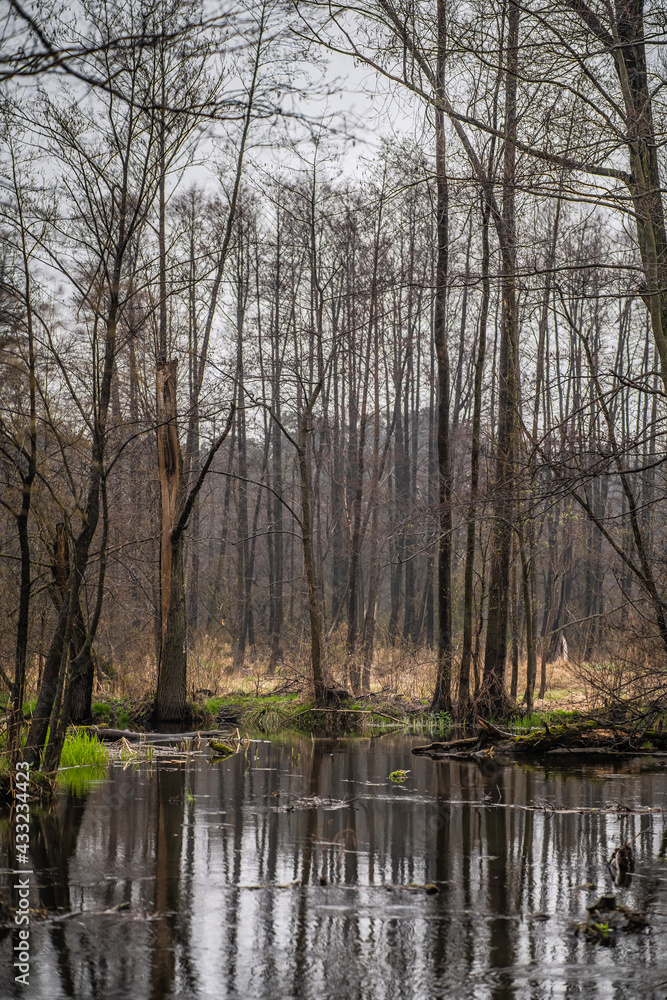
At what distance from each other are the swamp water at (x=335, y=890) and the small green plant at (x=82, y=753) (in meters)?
0.73

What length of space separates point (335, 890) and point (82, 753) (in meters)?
5.41

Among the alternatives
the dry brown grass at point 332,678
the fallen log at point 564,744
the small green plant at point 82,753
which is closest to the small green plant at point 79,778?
the small green plant at point 82,753

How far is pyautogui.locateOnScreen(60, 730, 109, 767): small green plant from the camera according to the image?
383 inches

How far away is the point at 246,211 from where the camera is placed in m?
23.3

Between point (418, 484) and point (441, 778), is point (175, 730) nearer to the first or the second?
point (441, 778)

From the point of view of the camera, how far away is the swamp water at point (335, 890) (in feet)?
→ 13.5

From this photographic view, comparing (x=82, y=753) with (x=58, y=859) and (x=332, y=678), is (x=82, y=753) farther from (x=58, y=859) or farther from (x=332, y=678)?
(x=332, y=678)

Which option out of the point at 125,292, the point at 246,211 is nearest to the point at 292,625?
the point at 246,211

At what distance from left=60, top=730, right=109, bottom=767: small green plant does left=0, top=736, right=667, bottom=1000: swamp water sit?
0.73 meters

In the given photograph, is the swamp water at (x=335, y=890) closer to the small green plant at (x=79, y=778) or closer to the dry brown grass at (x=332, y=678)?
the small green plant at (x=79, y=778)

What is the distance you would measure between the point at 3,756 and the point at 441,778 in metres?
4.91

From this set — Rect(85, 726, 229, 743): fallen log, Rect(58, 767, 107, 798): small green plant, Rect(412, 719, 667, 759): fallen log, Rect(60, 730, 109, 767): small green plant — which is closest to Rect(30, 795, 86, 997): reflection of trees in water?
Rect(58, 767, 107, 798): small green plant

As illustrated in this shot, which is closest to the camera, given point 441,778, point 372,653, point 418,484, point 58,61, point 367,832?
Result: point 58,61

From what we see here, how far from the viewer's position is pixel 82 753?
9914 millimetres
